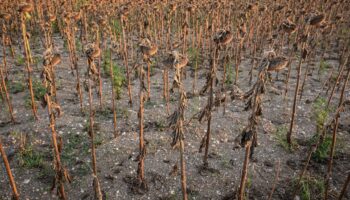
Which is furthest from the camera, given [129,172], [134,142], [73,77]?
[73,77]

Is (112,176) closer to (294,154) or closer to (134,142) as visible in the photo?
(134,142)

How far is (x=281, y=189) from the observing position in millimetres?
5141

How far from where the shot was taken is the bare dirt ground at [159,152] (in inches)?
198

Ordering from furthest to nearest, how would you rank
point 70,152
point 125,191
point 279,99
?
point 279,99 → point 70,152 → point 125,191

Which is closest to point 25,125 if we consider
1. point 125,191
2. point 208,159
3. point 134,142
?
point 134,142

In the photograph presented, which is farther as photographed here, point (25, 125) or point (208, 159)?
point (25, 125)

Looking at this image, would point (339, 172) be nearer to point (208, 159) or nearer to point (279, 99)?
point (208, 159)

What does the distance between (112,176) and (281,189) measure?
3165 millimetres

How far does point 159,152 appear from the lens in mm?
6012

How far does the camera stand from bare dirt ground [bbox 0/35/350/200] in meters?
5.02

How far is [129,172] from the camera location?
5.38 metres

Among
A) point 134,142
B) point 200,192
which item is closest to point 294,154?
point 200,192

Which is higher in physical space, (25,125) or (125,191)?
(25,125)

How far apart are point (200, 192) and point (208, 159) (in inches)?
38.9
